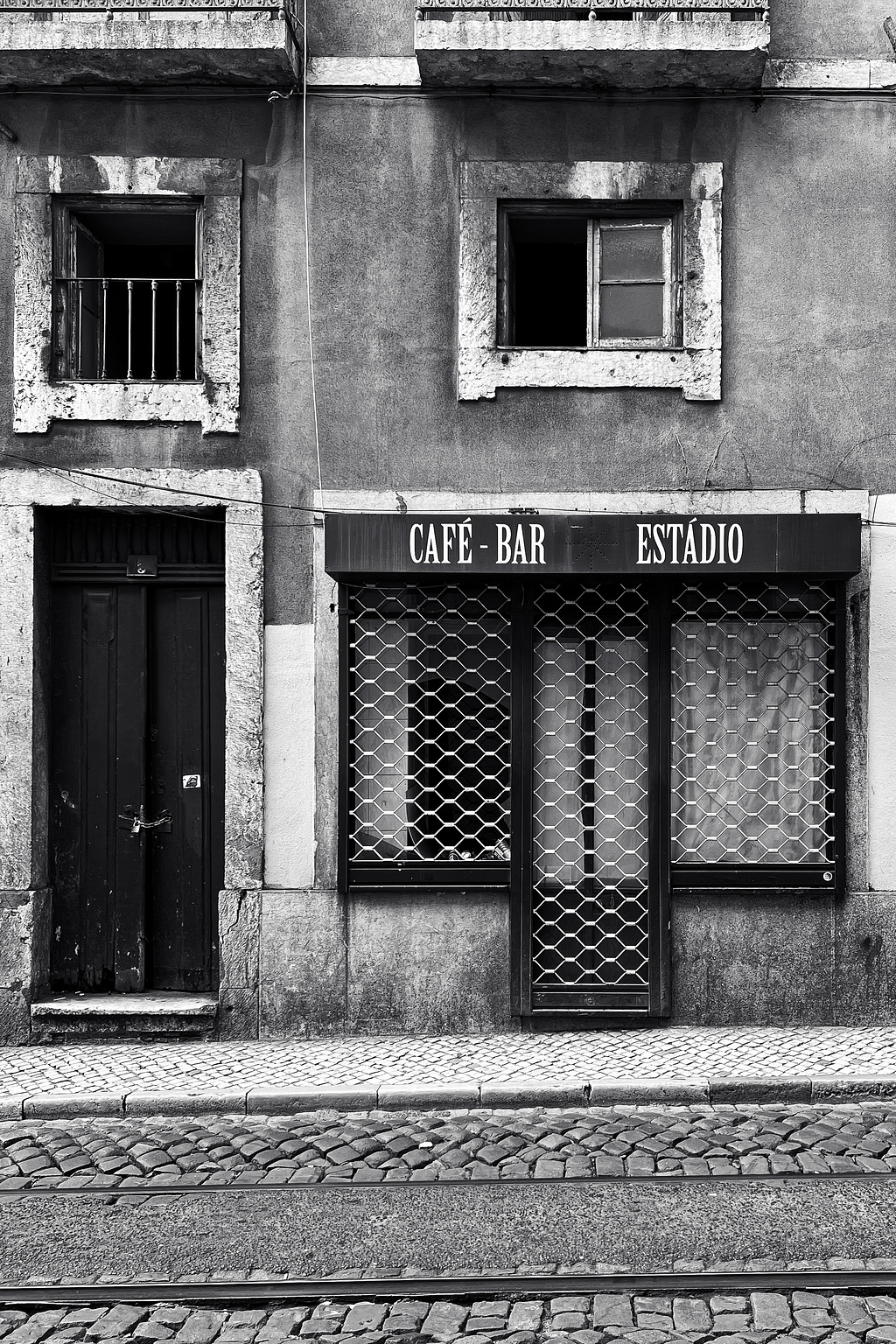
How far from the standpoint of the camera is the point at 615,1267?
4.64 meters

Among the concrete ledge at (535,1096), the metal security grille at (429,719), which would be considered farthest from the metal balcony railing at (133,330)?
the concrete ledge at (535,1096)

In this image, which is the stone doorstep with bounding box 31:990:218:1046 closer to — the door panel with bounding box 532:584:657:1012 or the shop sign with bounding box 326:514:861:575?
the door panel with bounding box 532:584:657:1012

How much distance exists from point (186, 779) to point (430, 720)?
1.72m

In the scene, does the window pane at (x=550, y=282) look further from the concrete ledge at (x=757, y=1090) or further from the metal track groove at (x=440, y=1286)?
the metal track groove at (x=440, y=1286)

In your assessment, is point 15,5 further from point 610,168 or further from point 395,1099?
point 395,1099

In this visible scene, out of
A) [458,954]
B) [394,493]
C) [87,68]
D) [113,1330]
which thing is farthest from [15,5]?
[113,1330]

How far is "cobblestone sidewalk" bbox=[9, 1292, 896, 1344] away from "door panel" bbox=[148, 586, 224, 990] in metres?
3.85

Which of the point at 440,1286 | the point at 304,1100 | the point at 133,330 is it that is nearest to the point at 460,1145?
the point at 304,1100

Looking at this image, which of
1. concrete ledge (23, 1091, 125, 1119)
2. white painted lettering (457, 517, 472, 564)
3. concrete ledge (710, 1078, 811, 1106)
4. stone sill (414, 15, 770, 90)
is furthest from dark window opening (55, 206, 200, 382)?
concrete ledge (710, 1078, 811, 1106)

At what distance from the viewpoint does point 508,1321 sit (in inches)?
169

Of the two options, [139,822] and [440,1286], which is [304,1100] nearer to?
[440,1286]

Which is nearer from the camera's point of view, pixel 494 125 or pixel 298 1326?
pixel 298 1326

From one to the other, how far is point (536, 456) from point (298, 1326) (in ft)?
17.7

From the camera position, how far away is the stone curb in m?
6.48
